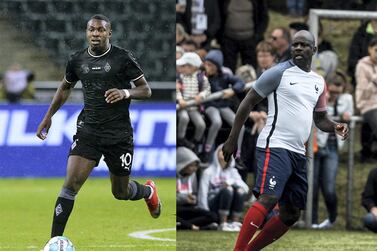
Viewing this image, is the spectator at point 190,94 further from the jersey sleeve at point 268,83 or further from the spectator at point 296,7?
the jersey sleeve at point 268,83

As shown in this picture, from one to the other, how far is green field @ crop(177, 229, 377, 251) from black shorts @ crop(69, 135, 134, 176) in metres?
1.57

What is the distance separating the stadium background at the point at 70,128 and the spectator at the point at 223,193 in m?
0.49

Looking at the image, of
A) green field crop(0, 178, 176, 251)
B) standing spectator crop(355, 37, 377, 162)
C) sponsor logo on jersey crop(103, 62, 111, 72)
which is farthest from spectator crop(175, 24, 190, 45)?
sponsor logo on jersey crop(103, 62, 111, 72)

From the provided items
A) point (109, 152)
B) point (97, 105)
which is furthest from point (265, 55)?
point (97, 105)

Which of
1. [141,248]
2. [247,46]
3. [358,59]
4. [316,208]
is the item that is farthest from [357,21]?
[141,248]

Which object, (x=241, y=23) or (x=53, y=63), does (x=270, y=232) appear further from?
(x=53, y=63)

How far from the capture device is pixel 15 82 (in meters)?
18.1

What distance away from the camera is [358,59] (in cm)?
1460

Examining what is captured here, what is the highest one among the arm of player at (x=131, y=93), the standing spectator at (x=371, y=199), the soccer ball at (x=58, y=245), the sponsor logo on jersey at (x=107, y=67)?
the sponsor logo on jersey at (x=107, y=67)

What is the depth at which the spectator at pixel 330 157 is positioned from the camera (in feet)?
44.7

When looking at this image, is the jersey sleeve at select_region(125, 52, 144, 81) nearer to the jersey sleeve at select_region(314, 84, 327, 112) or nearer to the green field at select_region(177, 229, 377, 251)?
the jersey sleeve at select_region(314, 84, 327, 112)

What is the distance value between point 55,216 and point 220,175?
449 centimetres

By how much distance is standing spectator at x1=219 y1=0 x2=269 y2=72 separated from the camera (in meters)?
14.4

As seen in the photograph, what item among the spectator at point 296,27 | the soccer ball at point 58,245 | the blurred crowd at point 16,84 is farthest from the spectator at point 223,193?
the blurred crowd at point 16,84
